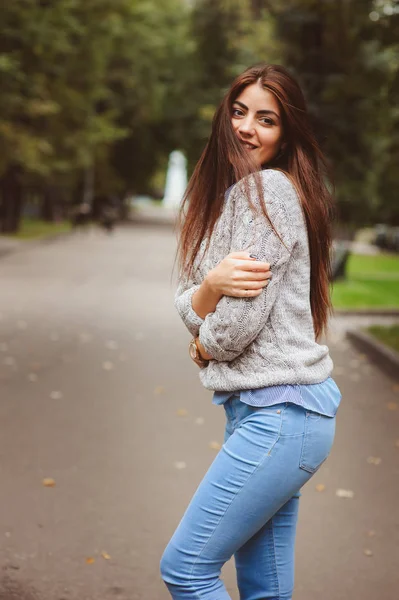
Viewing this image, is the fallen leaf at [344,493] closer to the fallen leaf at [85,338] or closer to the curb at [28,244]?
the fallen leaf at [85,338]

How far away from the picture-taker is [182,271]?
2.60 m

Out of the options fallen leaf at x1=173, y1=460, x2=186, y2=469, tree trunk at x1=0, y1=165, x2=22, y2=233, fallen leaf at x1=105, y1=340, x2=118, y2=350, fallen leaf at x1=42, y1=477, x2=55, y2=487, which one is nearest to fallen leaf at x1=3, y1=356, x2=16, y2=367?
fallen leaf at x1=105, y1=340, x2=118, y2=350

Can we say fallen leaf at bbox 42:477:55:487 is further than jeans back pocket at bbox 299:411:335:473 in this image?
Yes

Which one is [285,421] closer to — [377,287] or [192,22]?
[377,287]

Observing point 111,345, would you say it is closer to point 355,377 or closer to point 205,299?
point 355,377

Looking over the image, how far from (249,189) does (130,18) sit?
136 ft

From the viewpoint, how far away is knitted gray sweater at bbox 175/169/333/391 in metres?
2.31

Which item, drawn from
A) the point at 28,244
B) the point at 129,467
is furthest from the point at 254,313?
the point at 28,244

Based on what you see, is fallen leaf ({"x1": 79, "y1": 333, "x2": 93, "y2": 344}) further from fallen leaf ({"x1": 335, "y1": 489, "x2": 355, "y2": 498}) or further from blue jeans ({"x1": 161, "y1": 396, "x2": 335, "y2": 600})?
blue jeans ({"x1": 161, "y1": 396, "x2": 335, "y2": 600})

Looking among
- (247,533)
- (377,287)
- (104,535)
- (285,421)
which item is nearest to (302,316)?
(285,421)

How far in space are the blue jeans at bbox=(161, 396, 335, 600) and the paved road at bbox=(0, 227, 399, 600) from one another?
1535 millimetres

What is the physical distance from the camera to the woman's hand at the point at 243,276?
2279mm

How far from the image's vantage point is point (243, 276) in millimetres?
2277

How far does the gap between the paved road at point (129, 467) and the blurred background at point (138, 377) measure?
14 mm
